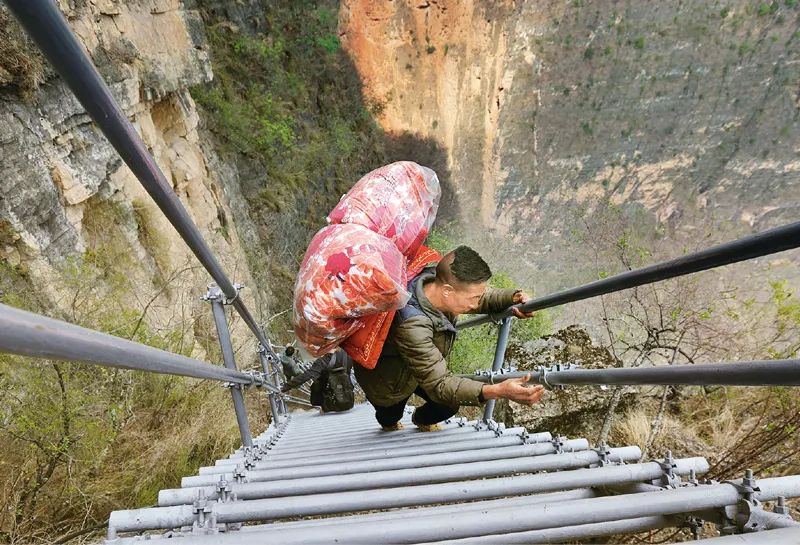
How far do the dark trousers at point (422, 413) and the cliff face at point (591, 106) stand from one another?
18.3m

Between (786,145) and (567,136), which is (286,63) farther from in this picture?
(786,145)

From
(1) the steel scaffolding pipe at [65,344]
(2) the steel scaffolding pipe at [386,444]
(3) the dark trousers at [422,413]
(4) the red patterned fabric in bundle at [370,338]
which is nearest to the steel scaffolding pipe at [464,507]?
(1) the steel scaffolding pipe at [65,344]

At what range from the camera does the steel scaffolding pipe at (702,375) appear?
0.70 metres

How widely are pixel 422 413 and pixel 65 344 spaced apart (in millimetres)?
2261

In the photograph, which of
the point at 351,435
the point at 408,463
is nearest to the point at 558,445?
the point at 408,463

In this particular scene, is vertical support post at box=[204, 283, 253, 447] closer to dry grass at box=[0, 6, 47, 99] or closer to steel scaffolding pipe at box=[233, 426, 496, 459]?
steel scaffolding pipe at box=[233, 426, 496, 459]

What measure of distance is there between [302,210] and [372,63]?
11786 mm

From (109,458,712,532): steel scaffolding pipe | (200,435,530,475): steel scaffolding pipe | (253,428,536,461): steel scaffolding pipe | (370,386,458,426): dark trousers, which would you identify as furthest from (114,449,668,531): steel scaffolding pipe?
(370,386,458,426): dark trousers

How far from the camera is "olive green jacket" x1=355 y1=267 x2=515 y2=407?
1832mm

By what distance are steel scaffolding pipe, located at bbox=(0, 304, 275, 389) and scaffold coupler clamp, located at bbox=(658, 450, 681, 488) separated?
112 cm

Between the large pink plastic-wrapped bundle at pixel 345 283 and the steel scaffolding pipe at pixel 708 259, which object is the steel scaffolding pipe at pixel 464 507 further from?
the large pink plastic-wrapped bundle at pixel 345 283

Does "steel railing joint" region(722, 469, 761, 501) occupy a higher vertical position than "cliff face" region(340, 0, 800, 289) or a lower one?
lower

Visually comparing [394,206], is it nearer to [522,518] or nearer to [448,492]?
[448,492]

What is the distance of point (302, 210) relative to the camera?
11008mm
